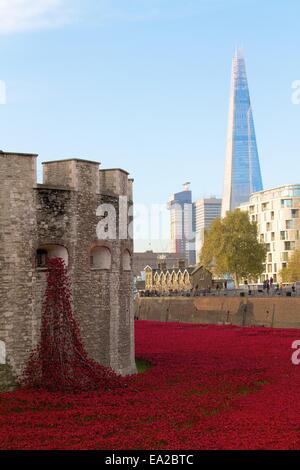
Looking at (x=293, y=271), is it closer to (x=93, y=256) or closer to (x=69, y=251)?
(x=93, y=256)

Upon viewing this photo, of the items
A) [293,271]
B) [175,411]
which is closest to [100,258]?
[175,411]

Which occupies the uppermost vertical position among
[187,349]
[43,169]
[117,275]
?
[43,169]

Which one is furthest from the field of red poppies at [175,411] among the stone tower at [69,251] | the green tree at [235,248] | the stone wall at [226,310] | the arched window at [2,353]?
the green tree at [235,248]

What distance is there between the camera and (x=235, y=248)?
346ft

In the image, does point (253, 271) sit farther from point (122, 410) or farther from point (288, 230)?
point (122, 410)

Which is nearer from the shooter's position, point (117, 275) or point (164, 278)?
point (117, 275)

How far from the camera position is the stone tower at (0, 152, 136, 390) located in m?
23.2

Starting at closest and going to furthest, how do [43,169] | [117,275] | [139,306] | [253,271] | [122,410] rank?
[122,410] < [43,169] < [117,275] < [139,306] < [253,271]

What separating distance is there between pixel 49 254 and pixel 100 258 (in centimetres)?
251

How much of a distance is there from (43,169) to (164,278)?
11155 cm

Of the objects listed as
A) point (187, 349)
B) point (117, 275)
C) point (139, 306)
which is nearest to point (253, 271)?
point (139, 306)
